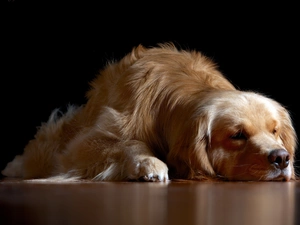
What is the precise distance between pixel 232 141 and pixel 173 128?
0.32 m

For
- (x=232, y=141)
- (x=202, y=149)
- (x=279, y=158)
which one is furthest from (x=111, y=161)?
(x=279, y=158)

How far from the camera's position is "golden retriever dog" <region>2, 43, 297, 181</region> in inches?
109

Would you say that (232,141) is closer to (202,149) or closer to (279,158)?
(202,149)

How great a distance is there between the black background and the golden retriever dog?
661mm

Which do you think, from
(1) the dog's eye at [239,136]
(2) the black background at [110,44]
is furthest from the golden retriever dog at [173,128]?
(2) the black background at [110,44]

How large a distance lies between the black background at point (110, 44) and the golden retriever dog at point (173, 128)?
0.66 m

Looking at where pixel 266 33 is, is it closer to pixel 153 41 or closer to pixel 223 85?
pixel 153 41

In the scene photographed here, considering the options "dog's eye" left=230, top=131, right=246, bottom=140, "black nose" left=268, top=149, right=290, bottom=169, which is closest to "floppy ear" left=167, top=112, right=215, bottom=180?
"dog's eye" left=230, top=131, right=246, bottom=140

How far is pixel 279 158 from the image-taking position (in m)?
2.66

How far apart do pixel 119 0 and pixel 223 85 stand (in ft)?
4.03

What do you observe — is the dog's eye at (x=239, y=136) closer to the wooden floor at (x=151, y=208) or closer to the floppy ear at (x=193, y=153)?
the floppy ear at (x=193, y=153)

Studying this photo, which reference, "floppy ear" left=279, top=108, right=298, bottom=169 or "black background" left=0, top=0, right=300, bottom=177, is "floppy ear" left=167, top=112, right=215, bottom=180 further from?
"black background" left=0, top=0, right=300, bottom=177

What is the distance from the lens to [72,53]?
4.40 metres

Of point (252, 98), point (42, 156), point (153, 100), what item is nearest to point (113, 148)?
point (153, 100)
